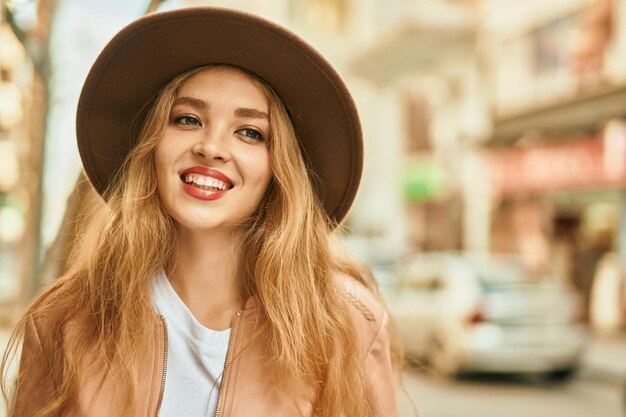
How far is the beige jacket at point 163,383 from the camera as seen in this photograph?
185 centimetres

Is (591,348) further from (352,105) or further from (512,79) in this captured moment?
(352,105)

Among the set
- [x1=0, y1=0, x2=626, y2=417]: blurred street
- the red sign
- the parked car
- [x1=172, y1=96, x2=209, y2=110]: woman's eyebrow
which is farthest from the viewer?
the red sign

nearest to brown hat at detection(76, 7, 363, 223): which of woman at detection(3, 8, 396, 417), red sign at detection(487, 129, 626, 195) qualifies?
woman at detection(3, 8, 396, 417)

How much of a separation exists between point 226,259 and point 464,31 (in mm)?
16723

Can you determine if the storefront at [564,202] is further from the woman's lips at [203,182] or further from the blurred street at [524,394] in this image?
the woman's lips at [203,182]

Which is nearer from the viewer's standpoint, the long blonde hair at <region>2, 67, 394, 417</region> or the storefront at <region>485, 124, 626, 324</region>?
the long blonde hair at <region>2, 67, 394, 417</region>

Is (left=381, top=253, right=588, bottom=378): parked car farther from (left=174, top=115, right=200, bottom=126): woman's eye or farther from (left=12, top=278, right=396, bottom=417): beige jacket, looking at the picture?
(left=174, top=115, right=200, bottom=126): woman's eye

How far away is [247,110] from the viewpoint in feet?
6.44

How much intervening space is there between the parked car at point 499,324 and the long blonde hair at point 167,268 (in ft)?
19.2

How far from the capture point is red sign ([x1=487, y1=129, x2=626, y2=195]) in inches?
496

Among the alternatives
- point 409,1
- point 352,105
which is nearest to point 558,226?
point 409,1

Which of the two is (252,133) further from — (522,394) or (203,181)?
(522,394)

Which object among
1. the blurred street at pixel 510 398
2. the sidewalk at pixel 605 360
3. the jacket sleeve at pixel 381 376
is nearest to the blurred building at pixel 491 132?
the sidewalk at pixel 605 360

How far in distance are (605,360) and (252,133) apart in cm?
882
